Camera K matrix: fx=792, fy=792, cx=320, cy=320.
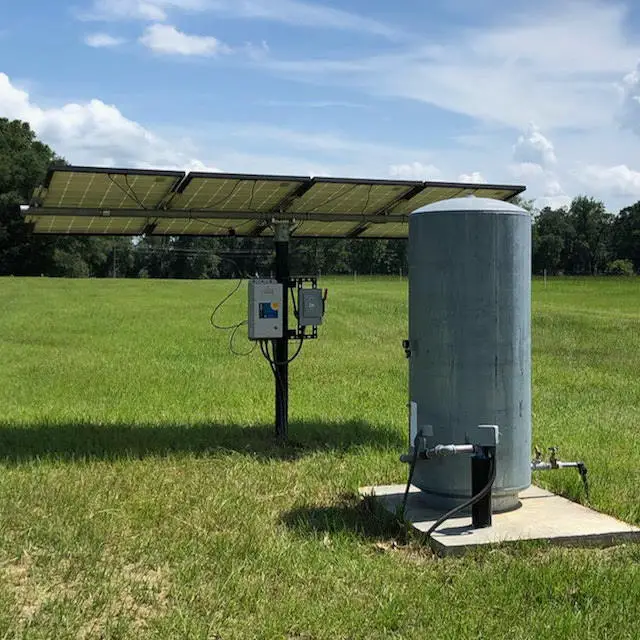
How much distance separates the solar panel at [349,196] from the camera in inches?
316

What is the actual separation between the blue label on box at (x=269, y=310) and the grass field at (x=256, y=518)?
4.25ft

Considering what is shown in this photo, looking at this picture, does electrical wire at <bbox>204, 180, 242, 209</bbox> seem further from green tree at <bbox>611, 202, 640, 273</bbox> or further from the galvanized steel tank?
green tree at <bbox>611, 202, 640, 273</bbox>

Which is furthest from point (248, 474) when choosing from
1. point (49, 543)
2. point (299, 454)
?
point (49, 543)

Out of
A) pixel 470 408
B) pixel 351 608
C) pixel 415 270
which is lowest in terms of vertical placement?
pixel 351 608

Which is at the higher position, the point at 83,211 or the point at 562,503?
the point at 83,211

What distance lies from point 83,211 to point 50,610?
183 inches

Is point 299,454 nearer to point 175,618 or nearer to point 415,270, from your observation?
point 415,270

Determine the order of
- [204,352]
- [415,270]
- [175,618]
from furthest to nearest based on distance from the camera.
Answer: [204,352]
[415,270]
[175,618]

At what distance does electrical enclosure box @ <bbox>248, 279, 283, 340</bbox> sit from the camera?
8109mm

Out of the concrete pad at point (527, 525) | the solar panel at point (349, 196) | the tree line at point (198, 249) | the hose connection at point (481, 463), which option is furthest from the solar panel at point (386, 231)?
the tree line at point (198, 249)

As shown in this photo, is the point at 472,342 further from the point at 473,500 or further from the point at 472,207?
the point at 473,500

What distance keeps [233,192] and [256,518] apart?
139 inches

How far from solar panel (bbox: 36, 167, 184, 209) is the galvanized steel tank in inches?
116

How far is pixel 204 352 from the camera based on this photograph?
1658 centimetres
